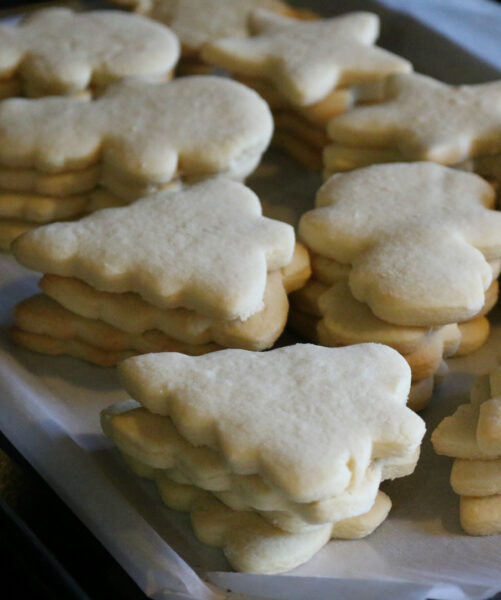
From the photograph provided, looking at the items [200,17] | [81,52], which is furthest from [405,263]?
[200,17]

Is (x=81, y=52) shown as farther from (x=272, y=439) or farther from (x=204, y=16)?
(x=272, y=439)

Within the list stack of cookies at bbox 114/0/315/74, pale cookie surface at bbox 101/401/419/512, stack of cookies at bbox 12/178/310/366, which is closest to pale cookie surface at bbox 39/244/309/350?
stack of cookies at bbox 12/178/310/366

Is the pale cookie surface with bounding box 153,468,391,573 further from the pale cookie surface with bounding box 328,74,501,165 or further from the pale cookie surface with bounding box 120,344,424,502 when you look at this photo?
the pale cookie surface with bounding box 328,74,501,165

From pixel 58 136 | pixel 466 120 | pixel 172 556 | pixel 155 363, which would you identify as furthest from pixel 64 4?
pixel 172 556

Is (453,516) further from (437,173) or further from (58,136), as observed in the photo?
(58,136)

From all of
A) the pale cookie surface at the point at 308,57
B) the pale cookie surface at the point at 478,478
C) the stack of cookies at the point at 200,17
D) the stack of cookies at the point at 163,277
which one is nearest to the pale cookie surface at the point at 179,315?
the stack of cookies at the point at 163,277

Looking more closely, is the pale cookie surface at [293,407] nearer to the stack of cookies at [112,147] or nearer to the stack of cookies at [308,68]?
the stack of cookies at [112,147]
